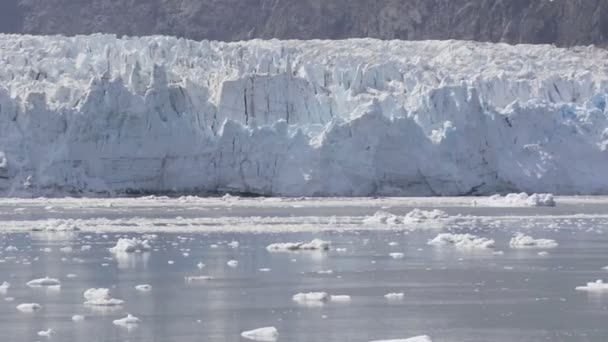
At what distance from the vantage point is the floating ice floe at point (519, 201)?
84.0 feet

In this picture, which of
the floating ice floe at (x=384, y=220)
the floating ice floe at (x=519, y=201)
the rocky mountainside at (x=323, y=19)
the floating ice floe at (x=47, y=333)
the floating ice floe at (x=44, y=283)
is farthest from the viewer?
the rocky mountainside at (x=323, y=19)

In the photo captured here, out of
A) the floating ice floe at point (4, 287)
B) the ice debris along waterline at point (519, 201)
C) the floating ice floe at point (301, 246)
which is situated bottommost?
the floating ice floe at point (4, 287)

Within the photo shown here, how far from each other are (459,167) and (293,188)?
341cm

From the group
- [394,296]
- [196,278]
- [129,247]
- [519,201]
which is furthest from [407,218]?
[394,296]

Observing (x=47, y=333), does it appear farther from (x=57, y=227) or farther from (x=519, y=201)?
(x=519, y=201)

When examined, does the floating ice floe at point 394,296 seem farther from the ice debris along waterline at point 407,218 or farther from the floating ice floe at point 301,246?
the ice debris along waterline at point 407,218

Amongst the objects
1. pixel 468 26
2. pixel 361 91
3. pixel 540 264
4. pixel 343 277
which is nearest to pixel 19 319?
pixel 343 277

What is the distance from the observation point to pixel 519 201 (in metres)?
26.3

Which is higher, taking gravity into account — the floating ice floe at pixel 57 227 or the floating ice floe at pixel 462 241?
the floating ice floe at pixel 57 227

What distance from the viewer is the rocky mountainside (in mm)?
42594

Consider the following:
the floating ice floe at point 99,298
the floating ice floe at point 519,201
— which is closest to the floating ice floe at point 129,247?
the floating ice floe at point 99,298

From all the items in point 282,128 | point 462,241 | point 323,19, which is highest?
point 323,19

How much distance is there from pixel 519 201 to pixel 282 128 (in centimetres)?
483

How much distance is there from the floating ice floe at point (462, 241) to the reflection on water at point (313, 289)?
18 centimetres
